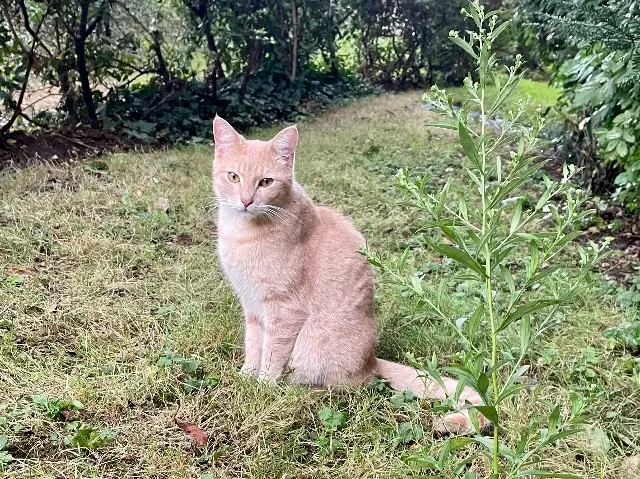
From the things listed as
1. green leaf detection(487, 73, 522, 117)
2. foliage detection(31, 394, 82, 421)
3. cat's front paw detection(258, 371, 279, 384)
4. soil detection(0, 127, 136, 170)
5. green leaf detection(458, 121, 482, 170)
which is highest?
green leaf detection(487, 73, 522, 117)

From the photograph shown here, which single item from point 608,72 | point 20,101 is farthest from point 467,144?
point 20,101

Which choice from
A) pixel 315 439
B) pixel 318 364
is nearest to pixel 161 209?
pixel 318 364

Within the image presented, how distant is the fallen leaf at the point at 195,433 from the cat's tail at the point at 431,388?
2.49ft

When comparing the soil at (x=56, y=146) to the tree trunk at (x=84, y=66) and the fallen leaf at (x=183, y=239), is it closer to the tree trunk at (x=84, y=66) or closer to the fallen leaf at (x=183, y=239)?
the tree trunk at (x=84, y=66)

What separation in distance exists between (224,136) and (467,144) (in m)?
1.64

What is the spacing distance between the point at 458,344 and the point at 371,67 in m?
9.31

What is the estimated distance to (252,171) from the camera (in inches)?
97.3

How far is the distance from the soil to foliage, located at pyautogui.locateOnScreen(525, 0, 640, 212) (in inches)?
155

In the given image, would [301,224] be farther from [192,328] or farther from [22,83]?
[22,83]

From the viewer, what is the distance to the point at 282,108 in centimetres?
791

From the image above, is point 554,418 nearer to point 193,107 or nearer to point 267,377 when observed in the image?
point 267,377

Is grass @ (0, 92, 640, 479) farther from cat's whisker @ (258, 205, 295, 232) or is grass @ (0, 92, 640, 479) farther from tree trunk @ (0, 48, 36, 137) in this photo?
tree trunk @ (0, 48, 36, 137)

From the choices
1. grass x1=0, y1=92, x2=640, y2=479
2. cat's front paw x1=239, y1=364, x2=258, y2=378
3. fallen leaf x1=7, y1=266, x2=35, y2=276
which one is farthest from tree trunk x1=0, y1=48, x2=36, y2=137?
cat's front paw x1=239, y1=364, x2=258, y2=378

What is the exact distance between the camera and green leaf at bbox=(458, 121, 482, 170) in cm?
110
